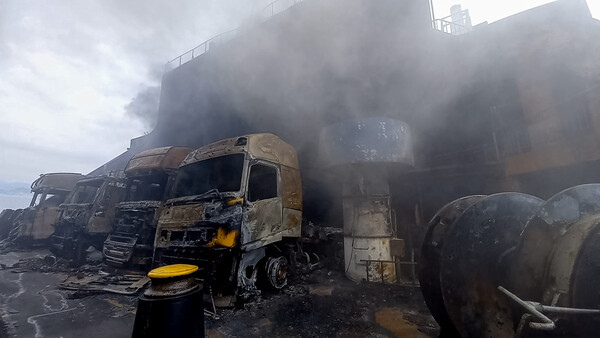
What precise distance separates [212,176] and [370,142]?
10.5ft

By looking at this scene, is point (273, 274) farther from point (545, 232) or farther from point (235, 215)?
point (545, 232)

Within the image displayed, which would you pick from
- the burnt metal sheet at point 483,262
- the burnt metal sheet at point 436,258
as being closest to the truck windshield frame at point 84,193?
the burnt metal sheet at point 436,258

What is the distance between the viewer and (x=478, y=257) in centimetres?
221

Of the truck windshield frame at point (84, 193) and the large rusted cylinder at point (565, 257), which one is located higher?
the truck windshield frame at point (84, 193)

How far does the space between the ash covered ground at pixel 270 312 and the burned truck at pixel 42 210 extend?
450 centimetres

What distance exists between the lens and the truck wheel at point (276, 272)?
4770 mm

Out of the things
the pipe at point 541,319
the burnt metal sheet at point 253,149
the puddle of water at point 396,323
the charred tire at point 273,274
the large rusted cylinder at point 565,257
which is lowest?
the puddle of water at point 396,323

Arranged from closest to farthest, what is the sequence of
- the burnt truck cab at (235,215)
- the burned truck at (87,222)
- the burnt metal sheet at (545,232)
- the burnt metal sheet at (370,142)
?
the burnt metal sheet at (545,232)
the burnt truck cab at (235,215)
the burnt metal sheet at (370,142)
the burned truck at (87,222)

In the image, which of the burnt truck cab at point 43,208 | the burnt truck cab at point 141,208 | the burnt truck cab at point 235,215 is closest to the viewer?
the burnt truck cab at point 235,215

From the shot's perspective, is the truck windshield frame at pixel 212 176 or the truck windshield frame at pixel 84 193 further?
the truck windshield frame at pixel 84 193

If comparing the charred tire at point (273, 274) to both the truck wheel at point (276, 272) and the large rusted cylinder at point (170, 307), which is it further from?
the large rusted cylinder at point (170, 307)

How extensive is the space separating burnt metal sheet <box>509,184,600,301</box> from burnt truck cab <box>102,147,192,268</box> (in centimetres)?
647

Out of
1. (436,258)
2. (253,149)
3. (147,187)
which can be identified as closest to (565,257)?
(436,258)

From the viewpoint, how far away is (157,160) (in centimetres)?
662
